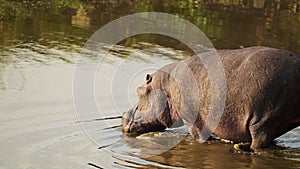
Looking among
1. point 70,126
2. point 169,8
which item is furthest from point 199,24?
point 70,126

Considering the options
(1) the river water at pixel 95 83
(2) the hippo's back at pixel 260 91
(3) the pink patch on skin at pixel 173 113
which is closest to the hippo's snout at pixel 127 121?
(1) the river water at pixel 95 83

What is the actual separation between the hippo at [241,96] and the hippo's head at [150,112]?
12 mm

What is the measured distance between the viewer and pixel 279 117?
7547mm

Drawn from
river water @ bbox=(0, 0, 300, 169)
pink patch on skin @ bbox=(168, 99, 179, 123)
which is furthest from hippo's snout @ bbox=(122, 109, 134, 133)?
pink patch on skin @ bbox=(168, 99, 179, 123)

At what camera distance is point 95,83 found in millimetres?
10859

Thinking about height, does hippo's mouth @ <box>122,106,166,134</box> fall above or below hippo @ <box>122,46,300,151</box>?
below

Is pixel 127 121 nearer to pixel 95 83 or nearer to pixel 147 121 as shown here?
pixel 147 121

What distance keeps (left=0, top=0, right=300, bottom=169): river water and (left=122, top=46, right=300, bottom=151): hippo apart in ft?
0.83

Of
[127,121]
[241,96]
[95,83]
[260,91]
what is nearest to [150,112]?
[127,121]

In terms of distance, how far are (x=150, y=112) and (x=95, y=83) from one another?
2.34 m

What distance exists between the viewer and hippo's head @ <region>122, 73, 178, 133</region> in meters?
8.52

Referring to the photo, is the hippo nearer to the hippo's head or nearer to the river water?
the hippo's head

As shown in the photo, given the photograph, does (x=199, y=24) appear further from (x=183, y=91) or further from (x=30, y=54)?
(x=183, y=91)

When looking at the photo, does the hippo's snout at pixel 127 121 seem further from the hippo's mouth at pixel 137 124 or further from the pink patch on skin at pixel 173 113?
the pink patch on skin at pixel 173 113
